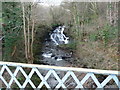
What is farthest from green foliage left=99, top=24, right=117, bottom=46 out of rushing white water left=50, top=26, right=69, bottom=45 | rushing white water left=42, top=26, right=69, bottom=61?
rushing white water left=50, top=26, right=69, bottom=45

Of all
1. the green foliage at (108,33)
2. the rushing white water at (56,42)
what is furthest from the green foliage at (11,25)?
the green foliage at (108,33)

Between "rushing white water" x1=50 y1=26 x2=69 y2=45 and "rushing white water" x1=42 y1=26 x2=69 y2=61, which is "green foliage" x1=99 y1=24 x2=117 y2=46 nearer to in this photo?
"rushing white water" x1=42 y1=26 x2=69 y2=61

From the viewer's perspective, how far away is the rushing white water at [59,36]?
31.4ft

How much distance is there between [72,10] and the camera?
8.82m

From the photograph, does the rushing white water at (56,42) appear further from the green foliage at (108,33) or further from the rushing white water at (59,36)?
the green foliage at (108,33)

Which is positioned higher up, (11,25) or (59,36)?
(11,25)

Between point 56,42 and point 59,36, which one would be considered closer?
point 56,42

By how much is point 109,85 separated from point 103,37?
3.13 metres

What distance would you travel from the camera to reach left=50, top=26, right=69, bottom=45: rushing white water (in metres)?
9.56

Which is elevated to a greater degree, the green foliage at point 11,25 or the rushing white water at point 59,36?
the green foliage at point 11,25

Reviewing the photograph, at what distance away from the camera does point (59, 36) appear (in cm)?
1023

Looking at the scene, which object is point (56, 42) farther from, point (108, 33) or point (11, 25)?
point (11, 25)

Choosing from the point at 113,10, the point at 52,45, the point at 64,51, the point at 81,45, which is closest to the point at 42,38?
the point at 52,45

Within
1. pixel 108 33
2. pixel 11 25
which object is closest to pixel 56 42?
pixel 108 33
